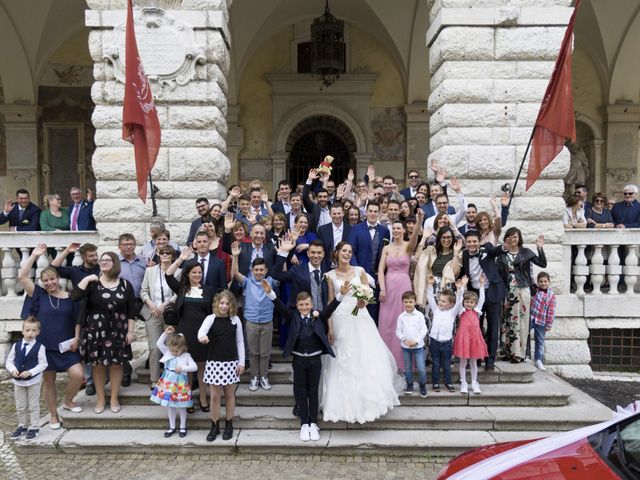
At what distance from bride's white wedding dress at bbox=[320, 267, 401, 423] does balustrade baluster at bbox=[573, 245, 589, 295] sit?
3917mm

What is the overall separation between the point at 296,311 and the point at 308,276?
0.56 meters

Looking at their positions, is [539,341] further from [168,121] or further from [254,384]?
[168,121]

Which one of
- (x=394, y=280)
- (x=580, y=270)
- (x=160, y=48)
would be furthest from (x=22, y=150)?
(x=580, y=270)

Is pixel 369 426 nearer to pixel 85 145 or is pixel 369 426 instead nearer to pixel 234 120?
pixel 234 120

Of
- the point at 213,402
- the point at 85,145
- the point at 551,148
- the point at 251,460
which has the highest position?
the point at 85,145

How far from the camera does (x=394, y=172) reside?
1452cm

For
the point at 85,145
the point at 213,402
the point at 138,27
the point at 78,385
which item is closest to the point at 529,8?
the point at 138,27

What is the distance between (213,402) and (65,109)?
12.0 metres

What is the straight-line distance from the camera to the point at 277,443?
515 centimetres

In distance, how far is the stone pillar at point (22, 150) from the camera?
1375cm

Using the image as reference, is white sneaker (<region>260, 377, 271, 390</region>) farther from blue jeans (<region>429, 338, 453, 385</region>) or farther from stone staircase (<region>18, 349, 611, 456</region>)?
blue jeans (<region>429, 338, 453, 385</region>)

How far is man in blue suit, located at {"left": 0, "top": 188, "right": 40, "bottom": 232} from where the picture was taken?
850 cm

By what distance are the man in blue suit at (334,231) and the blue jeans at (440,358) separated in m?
1.72

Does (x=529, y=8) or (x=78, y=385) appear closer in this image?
(x=78, y=385)
